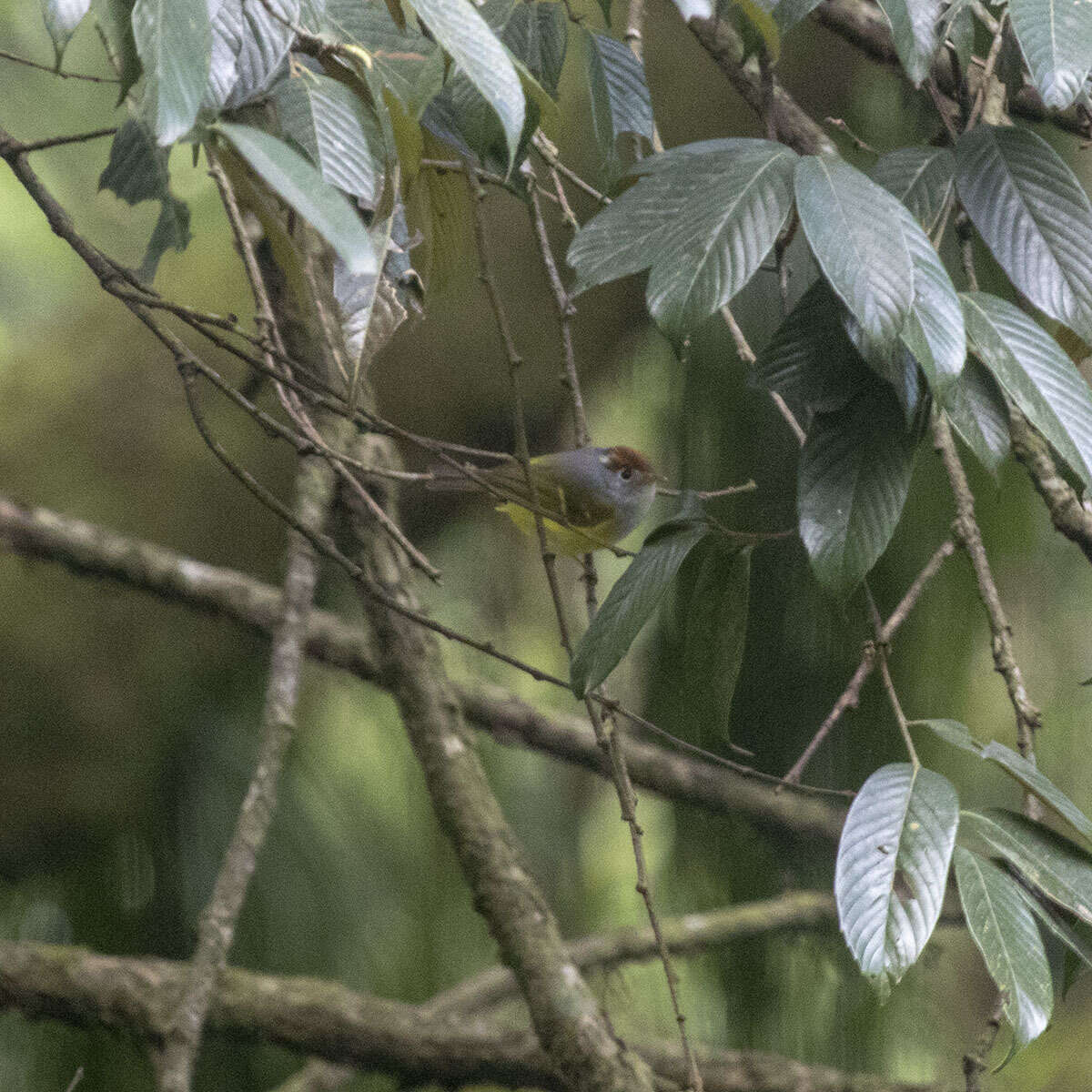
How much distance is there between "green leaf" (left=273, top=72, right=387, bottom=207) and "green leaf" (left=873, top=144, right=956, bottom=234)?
0.35 m

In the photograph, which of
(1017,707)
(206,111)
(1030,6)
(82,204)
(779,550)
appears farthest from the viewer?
(779,550)

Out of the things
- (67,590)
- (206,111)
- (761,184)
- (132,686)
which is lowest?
(132,686)

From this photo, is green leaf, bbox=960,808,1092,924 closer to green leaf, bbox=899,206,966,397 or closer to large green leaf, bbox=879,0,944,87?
green leaf, bbox=899,206,966,397

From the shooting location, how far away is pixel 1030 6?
2.01 ft

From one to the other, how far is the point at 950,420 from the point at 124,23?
49cm

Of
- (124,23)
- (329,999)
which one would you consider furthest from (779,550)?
(124,23)

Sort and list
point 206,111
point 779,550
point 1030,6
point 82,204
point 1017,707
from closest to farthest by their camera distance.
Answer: point 206,111 < point 1030,6 < point 1017,707 < point 82,204 < point 779,550

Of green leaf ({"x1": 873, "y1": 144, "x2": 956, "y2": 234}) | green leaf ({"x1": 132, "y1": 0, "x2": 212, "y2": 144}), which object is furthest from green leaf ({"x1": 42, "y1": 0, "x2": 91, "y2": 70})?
green leaf ({"x1": 873, "y1": 144, "x2": 956, "y2": 234})

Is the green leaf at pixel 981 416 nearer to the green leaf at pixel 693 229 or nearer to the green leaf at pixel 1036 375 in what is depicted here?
the green leaf at pixel 1036 375

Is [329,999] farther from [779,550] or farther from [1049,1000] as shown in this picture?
[1049,1000]

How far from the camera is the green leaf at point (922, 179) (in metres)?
0.72

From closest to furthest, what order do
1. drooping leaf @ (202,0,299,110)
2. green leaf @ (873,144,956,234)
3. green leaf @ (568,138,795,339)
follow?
drooping leaf @ (202,0,299,110) < green leaf @ (568,138,795,339) < green leaf @ (873,144,956,234)

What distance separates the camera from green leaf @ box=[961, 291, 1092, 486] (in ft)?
1.96

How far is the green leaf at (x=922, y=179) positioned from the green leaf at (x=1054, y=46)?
0.39 ft
